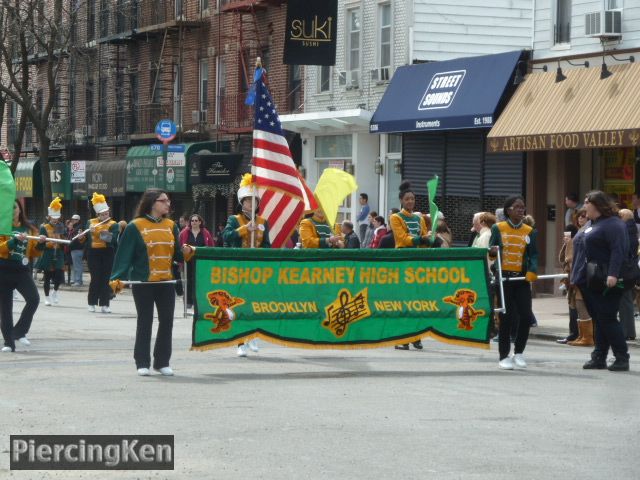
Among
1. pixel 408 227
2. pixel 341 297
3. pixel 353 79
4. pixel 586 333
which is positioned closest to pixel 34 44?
pixel 353 79

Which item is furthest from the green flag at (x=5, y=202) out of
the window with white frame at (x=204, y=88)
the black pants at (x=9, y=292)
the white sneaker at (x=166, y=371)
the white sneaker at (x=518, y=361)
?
the window with white frame at (x=204, y=88)

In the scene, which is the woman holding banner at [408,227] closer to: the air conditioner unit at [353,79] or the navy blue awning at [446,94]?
the navy blue awning at [446,94]

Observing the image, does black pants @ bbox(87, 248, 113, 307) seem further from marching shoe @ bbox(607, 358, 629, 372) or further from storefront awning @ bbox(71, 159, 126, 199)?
storefront awning @ bbox(71, 159, 126, 199)

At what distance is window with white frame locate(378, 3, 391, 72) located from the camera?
1307 inches

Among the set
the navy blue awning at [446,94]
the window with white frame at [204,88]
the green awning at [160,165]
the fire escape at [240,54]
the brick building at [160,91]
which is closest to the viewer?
the navy blue awning at [446,94]

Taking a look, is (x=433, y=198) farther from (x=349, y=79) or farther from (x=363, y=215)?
(x=349, y=79)

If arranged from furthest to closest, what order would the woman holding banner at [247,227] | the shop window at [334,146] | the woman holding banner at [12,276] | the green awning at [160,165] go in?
the green awning at [160,165] < the shop window at [334,146] < the woman holding banner at [12,276] < the woman holding banner at [247,227]

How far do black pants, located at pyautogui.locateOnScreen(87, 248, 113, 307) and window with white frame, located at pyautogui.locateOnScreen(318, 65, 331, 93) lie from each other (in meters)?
12.0

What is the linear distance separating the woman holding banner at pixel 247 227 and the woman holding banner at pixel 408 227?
1.58 metres

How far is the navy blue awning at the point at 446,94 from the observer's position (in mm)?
28031

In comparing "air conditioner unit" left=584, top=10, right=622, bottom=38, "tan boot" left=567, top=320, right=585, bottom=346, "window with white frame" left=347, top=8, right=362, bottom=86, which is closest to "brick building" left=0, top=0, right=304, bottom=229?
"window with white frame" left=347, top=8, right=362, bottom=86

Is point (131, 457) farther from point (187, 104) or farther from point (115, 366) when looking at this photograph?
point (187, 104)

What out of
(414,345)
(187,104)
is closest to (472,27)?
(187,104)

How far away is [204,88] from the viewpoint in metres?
41.7
